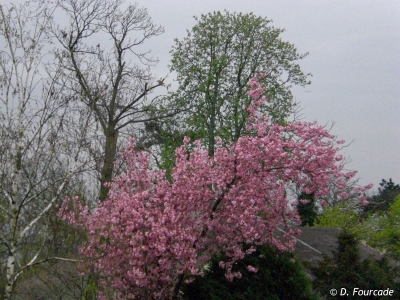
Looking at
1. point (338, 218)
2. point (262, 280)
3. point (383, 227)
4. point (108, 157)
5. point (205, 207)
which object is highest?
point (338, 218)

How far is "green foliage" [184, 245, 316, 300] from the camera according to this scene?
408 inches

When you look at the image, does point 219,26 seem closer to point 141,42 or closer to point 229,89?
point 229,89

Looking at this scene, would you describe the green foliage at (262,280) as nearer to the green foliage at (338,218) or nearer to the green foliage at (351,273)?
the green foliage at (351,273)

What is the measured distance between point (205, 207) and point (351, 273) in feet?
8.98

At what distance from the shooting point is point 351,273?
340 inches

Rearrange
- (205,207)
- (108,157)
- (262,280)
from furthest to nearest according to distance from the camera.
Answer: (108,157) → (262,280) → (205,207)

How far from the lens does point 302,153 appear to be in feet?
32.1

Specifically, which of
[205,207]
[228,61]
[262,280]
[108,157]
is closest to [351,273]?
[262,280]

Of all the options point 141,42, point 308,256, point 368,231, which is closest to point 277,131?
point 308,256

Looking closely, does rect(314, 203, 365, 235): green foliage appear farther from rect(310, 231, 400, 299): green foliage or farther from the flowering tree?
rect(310, 231, 400, 299): green foliage

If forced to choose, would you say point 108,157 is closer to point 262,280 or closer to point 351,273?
point 262,280

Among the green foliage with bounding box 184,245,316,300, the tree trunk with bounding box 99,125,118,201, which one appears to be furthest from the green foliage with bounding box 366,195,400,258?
the green foliage with bounding box 184,245,316,300

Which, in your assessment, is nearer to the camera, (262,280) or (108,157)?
(262,280)

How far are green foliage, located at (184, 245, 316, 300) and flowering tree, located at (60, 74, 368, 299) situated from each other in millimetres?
339
